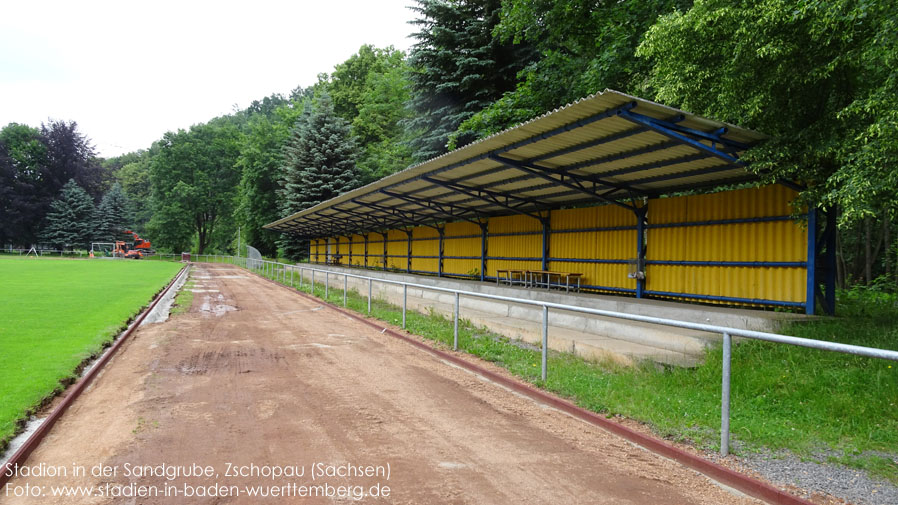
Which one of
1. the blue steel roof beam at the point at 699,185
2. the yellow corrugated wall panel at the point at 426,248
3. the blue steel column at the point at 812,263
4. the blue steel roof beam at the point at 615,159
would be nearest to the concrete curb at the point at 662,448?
the blue steel roof beam at the point at 615,159

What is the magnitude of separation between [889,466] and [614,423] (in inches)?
83.7

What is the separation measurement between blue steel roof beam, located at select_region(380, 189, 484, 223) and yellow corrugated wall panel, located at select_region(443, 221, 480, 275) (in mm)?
574

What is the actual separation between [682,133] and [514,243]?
9764mm

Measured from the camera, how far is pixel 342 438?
183 inches

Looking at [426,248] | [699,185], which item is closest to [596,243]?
[699,185]

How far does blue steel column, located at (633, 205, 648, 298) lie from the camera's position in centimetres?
1250

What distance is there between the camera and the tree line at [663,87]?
6309mm

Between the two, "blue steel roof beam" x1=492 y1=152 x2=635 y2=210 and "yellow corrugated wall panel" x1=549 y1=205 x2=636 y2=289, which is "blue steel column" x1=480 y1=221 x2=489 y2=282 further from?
"blue steel roof beam" x1=492 y1=152 x2=635 y2=210

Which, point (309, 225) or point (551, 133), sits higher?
point (551, 133)

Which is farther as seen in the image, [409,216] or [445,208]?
[409,216]

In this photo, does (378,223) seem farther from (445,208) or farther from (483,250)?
(483,250)

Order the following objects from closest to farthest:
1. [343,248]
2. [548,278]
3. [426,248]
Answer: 1. [548,278]
2. [426,248]
3. [343,248]

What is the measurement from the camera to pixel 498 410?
225 inches

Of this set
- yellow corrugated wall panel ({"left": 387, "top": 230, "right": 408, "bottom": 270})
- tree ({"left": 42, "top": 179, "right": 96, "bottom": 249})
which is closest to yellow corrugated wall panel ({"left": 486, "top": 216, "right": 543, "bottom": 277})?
yellow corrugated wall panel ({"left": 387, "top": 230, "right": 408, "bottom": 270})
